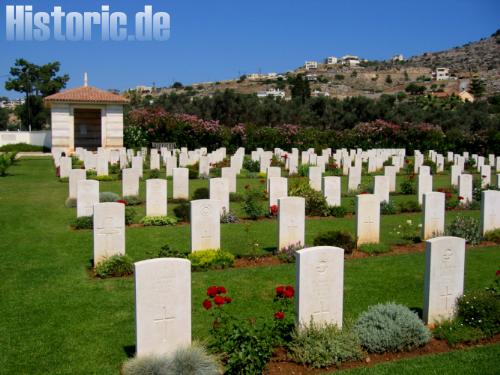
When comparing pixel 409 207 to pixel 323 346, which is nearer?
pixel 323 346

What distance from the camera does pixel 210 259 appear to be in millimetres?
11523

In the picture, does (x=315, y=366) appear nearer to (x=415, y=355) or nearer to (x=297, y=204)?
(x=415, y=355)

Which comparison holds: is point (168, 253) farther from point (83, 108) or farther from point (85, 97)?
point (83, 108)

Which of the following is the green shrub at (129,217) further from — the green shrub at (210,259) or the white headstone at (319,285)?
the white headstone at (319,285)

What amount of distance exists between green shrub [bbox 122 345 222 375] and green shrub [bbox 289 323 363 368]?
1169 millimetres

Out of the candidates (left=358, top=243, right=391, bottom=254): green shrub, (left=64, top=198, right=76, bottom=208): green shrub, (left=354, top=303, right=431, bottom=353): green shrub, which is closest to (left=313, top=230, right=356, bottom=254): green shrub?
(left=358, top=243, right=391, bottom=254): green shrub

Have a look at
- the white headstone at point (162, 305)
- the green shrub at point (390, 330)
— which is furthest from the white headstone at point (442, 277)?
the white headstone at point (162, 305)

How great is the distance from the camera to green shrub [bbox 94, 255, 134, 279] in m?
10.8

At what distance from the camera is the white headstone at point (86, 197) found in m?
15.5

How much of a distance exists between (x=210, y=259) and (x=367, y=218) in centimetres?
409

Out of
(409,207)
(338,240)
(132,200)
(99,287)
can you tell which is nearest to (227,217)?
(338,240)

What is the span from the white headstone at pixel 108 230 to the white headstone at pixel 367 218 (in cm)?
546

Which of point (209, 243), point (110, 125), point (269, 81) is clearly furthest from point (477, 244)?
point (269, 81)

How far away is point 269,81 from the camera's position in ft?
406
